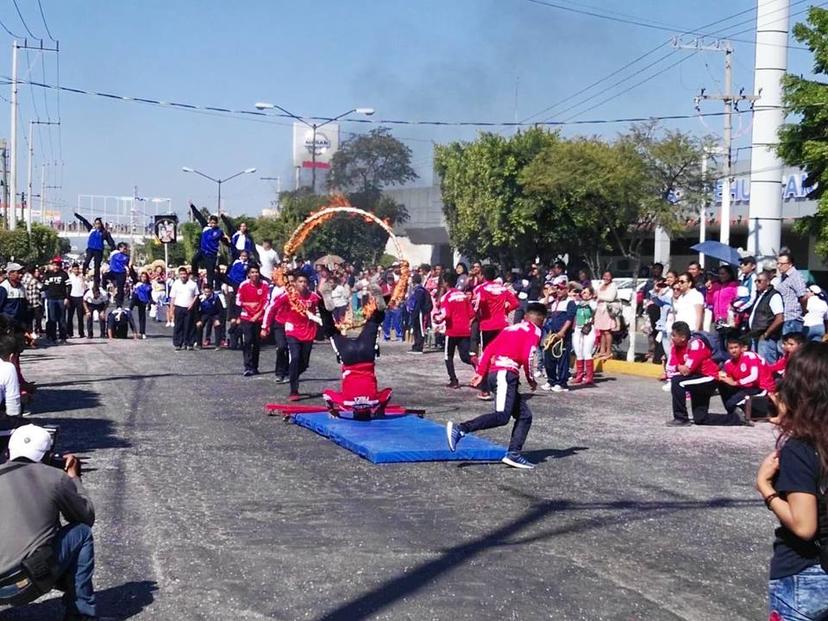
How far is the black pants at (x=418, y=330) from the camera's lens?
2534 cm

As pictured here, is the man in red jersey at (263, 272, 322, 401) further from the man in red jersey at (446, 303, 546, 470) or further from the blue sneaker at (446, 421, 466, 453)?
the blue sneaker at (446, 421, 466, 453)

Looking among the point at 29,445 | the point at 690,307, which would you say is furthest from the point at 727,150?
the point at 29,445

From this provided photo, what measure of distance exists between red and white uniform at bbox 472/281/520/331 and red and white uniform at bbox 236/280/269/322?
4051mm

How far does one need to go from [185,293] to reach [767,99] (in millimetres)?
15278

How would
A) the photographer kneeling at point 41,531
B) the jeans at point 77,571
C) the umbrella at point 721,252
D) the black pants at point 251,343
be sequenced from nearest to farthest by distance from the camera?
the photographer kneeling at point 41,531, the jeans at point 77,571, the black pants at point 251,343, the umbrella at point 721,252

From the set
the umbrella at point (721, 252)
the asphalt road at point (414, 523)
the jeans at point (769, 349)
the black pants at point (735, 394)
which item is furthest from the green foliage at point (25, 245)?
the black pants at point (735, 394)

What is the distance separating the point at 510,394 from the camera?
11.3m

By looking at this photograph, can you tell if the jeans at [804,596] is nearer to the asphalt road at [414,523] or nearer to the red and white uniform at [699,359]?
the asphalt road at [414,523]

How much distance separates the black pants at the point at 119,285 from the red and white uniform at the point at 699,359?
18.1 m

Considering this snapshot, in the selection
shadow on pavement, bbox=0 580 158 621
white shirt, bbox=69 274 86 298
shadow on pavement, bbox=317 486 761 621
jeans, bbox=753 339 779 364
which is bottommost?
shadow on pavement, bbox=0 580 158 621

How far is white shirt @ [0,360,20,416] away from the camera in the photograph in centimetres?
916

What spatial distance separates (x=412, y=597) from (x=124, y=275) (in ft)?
80.8

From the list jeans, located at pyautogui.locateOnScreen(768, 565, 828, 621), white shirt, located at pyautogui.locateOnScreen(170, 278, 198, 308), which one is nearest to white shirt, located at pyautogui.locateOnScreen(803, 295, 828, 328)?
white shirt, located at pyautogui.locateOnScreen(170, 278, 198, 308)

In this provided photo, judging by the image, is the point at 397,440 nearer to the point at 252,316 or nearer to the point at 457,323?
the point at 457,323
